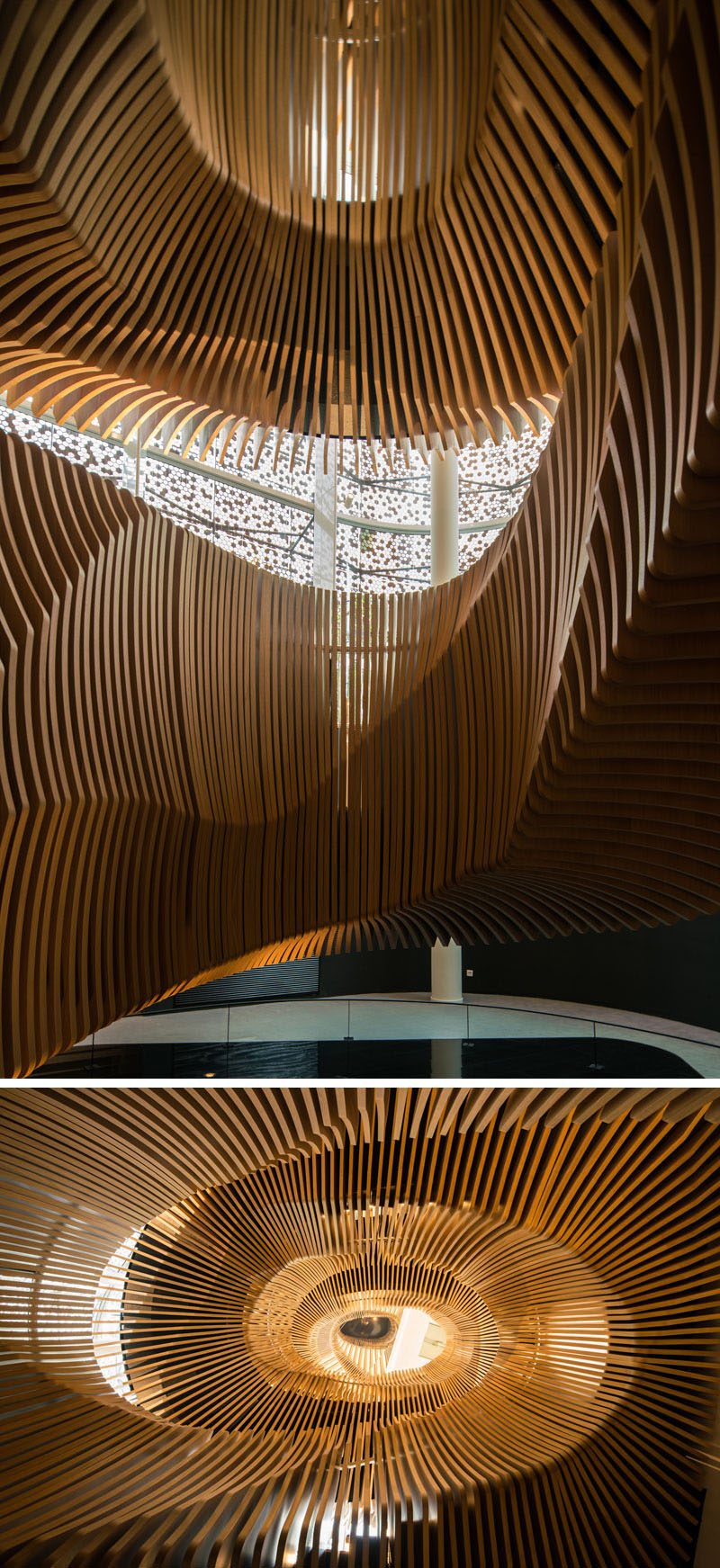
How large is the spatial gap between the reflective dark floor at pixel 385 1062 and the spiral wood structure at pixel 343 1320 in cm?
187

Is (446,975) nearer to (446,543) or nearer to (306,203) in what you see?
(446,543)

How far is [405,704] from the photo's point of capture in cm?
477

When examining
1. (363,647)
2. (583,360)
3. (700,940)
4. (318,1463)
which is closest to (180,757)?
(363,647)

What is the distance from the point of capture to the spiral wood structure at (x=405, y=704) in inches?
67.2

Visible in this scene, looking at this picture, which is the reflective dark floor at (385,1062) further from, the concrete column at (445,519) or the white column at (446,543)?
the concrete column at (445,519)

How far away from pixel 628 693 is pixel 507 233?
1750 mm

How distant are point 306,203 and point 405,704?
7.04 feet

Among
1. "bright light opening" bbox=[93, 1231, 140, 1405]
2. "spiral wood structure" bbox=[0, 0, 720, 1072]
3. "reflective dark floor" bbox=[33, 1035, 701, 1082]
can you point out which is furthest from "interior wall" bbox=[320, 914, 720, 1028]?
"bright light opening" bbox=[93, 1231, 140, 1405]

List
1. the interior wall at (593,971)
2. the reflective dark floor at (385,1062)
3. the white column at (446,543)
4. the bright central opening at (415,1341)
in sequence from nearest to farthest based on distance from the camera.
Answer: the bright central opening at (415,1341)
the reflective dark floor at (385,1062)
the interior wall at (593,971)
the white column at (446,543)

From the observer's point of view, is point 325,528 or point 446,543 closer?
point 446,543

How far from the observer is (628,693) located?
7.74 feet

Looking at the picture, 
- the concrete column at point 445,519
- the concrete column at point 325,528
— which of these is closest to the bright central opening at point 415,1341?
the concrete column at point 445,519

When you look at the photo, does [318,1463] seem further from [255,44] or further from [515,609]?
[255,44]

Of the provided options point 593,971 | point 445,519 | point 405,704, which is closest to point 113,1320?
point 405,704
